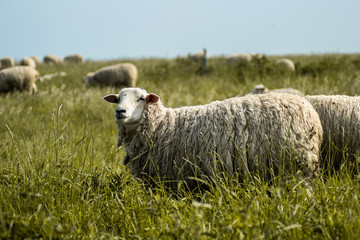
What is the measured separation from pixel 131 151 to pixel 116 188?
0.80m

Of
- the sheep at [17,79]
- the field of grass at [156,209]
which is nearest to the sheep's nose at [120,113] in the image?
the field of grass at [156,209]

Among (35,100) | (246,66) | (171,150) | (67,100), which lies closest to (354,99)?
(171,150)

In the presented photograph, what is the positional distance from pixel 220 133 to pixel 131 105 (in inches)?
37.8

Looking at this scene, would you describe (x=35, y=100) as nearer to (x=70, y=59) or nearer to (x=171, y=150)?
(x=171, y=150)

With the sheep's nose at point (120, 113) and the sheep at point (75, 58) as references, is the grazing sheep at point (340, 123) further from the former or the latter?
the sheep at point (75, 58)

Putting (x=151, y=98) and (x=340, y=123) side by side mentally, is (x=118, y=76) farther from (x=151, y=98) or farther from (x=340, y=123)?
(x=340, y=123)

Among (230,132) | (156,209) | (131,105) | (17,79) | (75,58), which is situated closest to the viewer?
(156,209)

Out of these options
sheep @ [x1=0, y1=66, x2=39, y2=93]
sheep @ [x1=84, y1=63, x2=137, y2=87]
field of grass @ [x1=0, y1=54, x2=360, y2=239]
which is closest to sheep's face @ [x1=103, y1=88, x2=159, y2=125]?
field of grass @ [x1=0, y1=54, x2=360, y2=239]

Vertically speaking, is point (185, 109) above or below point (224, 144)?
above

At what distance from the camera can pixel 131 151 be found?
346 centimetres

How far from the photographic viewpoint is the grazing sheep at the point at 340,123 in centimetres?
359

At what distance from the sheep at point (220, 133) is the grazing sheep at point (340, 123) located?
21.0 inches

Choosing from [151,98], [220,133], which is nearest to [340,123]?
[220,133]

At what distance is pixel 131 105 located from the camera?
3.31 metres
